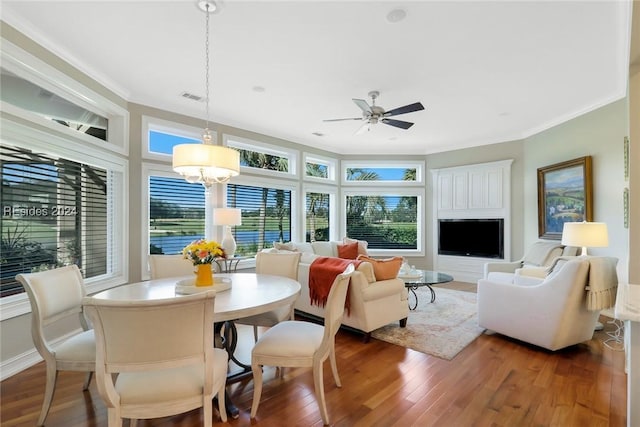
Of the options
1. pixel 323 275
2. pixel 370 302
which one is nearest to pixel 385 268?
pixel 370 302

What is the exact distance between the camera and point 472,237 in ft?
21.4

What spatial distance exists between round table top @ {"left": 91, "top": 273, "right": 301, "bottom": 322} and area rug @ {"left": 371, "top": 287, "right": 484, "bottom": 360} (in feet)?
5.31

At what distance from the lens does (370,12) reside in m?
2.45

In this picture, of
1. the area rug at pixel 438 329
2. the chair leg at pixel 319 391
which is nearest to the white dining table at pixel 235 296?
the chair leg at pixel 319 391

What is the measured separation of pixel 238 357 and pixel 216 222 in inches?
82.5

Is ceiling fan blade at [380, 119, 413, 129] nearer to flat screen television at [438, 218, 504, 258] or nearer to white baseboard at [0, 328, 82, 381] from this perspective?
flat screen television at [438, 218, 504, 258]

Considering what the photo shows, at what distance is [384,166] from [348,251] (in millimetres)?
2486

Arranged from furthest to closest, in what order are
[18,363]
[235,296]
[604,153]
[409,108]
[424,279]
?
[424,279] → [604,153] → [409,108] → [18,363] → [235,296]

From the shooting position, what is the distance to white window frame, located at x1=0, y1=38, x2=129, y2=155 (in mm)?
2604

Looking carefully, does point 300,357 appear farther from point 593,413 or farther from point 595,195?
point 595,195

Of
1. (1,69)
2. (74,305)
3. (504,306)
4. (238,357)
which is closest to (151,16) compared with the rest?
(1,69)

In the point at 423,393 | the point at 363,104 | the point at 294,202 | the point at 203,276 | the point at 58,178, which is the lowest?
the point at 423,393

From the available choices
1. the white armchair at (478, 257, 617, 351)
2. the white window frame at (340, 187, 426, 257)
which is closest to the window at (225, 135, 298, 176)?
the white window frame at (340, 187, 426, 257)

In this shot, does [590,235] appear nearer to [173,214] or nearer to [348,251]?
[348,251]
